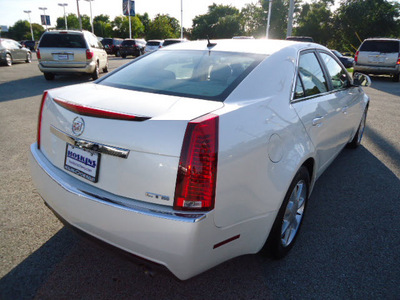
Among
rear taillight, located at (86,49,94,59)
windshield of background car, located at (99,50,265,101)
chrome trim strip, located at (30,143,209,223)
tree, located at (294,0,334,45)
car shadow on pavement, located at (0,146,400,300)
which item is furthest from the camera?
tree, located at (294,0,334,45)

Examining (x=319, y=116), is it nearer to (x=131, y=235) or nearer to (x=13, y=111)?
(x=131, y=235)

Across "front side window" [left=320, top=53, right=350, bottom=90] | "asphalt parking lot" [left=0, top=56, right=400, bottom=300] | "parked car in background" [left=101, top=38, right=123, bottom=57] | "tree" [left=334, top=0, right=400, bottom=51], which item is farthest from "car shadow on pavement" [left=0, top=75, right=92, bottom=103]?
"tree" [left=334, top=0, right=400, bottom=51]

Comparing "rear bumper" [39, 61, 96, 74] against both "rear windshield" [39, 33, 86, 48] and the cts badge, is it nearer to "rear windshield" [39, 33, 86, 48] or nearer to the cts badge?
"rear windshield" [39, 33, 86, 48]

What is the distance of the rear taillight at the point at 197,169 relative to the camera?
1609mm

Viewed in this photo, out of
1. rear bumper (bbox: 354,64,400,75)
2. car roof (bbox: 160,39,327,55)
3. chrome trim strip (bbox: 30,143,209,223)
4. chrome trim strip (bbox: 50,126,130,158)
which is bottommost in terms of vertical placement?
rear bumper (bbox: 354,64,400,75)

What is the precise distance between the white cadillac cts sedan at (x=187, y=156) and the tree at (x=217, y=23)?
291 ft

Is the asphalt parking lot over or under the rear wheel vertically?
under

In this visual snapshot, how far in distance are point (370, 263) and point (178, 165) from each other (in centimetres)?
184

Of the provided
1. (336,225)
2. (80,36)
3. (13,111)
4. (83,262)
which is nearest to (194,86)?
(83,262)

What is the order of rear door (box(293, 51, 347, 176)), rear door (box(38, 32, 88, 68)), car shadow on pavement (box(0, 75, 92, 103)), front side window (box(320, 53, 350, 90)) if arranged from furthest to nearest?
rear door (box(38, 32, 88, 68))
car shadow on pavement (box(0, 75, 92, 103))
front side window (box(320, 53, 350, 90))
rear door (box(293, 51, 347, 176))

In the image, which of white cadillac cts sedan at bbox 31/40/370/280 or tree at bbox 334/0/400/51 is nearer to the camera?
white cadillac cts sedan at bbox 31/40/370/280

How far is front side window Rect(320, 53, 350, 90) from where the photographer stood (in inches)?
136

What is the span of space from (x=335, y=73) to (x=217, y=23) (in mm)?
93302

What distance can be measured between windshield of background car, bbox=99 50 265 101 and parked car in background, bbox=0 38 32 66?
18081mm
